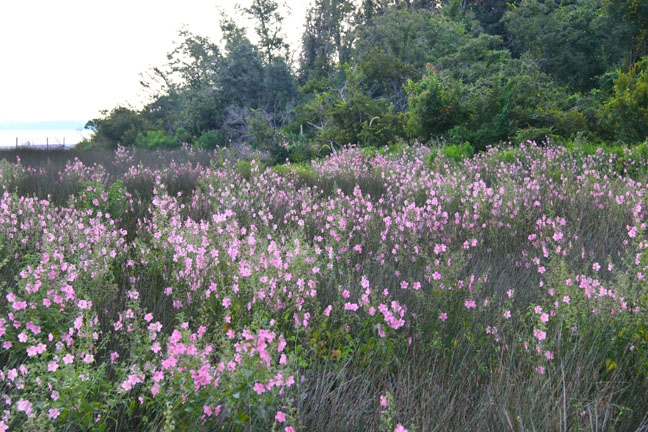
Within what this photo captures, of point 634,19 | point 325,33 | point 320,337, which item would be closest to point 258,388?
point 320,337

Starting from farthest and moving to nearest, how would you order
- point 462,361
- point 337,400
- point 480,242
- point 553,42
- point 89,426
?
point 553,42 → point 480,242 → point 462,361 → point 337,400 → point 89,426

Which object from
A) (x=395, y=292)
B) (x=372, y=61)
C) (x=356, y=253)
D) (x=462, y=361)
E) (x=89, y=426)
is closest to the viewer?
(x=89, y=426)

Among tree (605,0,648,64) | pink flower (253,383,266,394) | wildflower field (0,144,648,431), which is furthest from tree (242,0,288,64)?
pink flower (253,383,266,394)

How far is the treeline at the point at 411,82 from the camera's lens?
1462cm

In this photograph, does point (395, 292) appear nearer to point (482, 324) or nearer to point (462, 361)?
point (482, 324)

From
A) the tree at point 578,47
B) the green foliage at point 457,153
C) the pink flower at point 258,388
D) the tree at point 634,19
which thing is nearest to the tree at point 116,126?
the tree at point 578,47

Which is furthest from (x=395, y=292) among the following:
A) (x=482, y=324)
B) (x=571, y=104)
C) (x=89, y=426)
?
(x=571, y=104)

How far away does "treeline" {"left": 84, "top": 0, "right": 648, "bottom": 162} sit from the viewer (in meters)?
14.6

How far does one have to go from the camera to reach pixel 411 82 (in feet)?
52.7

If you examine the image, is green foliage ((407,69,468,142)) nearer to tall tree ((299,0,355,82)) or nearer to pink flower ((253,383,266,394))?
pink flower ((253,383,266,394))

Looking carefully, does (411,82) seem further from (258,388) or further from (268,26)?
(268,26)

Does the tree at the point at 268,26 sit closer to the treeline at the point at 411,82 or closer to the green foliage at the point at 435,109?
the treeline at the point at 411,82

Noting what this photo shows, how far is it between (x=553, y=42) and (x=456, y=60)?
4.38 m

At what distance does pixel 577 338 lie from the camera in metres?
3.11
